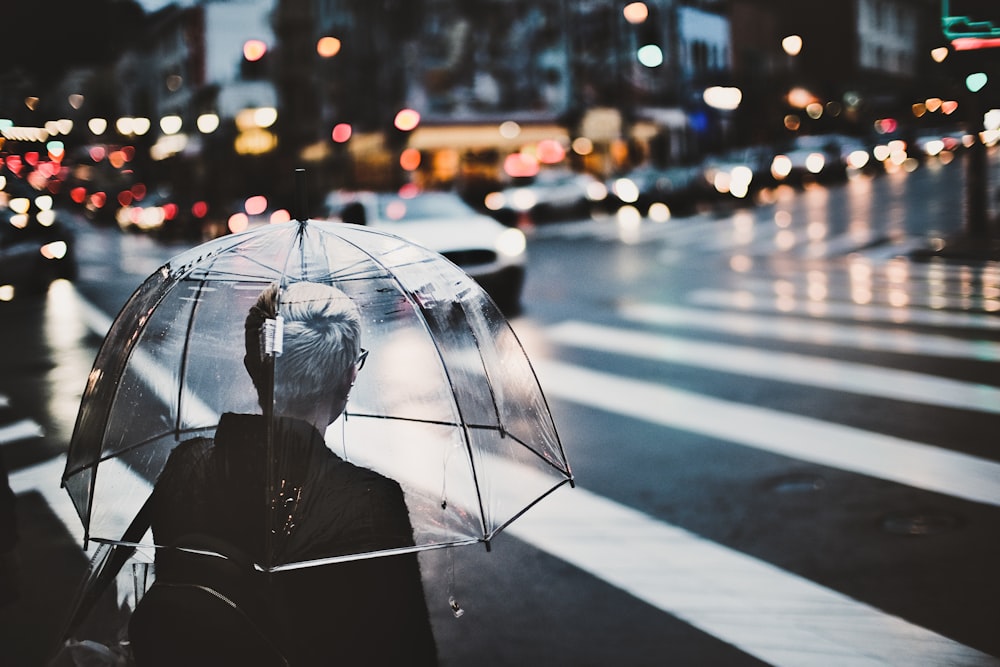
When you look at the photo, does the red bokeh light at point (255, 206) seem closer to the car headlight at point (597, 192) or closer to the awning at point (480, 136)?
the car headlight at point (597, 192)

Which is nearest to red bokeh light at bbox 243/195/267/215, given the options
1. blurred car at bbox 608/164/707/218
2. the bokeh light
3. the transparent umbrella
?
blurred car at bbox 608/164/707/218

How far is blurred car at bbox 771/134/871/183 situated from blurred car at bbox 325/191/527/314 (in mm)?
28020

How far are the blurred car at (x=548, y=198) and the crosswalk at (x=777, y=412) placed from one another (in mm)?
17753

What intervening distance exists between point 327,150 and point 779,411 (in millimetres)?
42132

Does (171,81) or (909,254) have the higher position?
(171,81)

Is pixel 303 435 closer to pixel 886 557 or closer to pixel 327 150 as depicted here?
pixel 886 557

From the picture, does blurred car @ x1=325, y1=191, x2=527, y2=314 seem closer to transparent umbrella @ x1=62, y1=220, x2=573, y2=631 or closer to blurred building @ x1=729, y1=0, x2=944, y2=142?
transparent umbrella @ x1=62, y1=220, x2=573, y2=631

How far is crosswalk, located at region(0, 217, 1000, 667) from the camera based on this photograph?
168 inches

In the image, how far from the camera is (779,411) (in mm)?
7840

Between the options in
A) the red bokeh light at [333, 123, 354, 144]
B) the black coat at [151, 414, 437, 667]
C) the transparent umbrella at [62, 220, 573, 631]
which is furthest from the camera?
the red bokeh light at [333, 123, 354, 144]

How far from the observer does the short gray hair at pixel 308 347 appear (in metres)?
2.37

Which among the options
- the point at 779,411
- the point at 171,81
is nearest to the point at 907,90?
the point at 171,81

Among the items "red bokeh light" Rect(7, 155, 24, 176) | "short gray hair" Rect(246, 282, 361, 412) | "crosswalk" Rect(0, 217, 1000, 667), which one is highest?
"red bokeh light" Rect(7, 155, 24, 176)

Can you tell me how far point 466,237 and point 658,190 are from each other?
22599 millimetres
